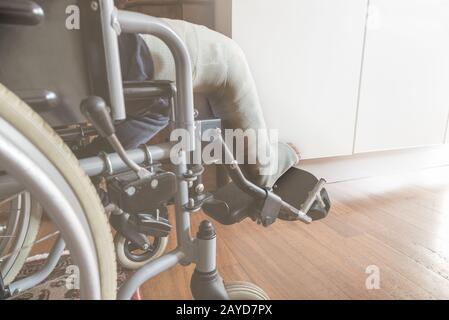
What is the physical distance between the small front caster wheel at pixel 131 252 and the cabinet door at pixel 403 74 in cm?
104

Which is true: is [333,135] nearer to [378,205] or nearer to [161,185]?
[378,205]

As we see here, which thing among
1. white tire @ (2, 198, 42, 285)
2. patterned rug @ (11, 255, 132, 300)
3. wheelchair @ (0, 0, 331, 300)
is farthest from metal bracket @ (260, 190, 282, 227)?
white tire @ (2, 198, 42, 285)

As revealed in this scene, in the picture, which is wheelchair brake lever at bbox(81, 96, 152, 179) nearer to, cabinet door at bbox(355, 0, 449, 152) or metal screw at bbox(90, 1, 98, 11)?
metal screw at bbox(90, 1, 98, 11)

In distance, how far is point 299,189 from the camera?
35.3 inches

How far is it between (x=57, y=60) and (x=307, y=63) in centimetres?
107

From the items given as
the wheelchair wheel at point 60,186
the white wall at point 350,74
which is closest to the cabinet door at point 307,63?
the white wall at point 350,74

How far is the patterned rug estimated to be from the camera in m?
0.71

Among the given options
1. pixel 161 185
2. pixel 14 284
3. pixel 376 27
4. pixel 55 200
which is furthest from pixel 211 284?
pixel 376 27

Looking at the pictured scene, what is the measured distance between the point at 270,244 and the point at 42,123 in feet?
2.62

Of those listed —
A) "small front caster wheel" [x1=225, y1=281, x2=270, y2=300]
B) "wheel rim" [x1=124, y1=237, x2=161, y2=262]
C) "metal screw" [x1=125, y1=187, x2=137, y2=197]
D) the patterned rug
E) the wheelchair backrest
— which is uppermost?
the wheelchair backrest

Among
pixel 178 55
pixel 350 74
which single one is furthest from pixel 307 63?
pixel 178 55

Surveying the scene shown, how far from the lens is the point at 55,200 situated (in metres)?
0.30

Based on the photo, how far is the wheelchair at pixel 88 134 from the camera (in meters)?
0.29

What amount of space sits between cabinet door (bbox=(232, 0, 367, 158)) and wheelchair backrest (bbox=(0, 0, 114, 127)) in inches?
32.3
